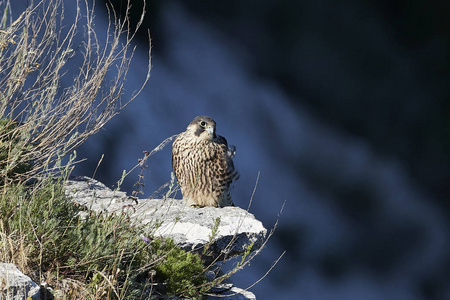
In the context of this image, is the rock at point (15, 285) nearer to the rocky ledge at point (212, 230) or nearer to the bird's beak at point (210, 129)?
the rocky ledge at point (212, 230)

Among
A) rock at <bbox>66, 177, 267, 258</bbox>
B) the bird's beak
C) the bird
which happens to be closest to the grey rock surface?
rock at <bbox>66, 177, 267, 258</bbox>

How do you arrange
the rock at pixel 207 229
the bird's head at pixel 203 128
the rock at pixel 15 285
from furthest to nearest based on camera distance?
the bird's head at pixel 203 128
the rock at pixel 207 229
the rock at pixel 15 285

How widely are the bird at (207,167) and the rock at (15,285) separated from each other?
2675mm

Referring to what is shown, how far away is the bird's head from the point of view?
585 centimetres

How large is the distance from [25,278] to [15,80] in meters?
1.71

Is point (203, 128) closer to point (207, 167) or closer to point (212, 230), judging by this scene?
point (207, 167)

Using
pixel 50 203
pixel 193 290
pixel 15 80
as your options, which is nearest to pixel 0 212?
pixel 50 203

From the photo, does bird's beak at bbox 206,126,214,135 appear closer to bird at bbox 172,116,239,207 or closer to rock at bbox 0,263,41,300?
bird at bbox 172,116,239,207

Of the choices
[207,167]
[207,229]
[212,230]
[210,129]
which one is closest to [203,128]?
[210,129]

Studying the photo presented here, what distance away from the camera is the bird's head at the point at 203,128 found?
19.2 ft

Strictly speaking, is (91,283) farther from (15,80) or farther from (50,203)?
(15,80)

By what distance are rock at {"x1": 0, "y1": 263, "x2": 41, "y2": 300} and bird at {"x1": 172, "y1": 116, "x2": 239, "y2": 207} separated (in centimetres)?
267

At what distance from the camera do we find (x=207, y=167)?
5957 mm

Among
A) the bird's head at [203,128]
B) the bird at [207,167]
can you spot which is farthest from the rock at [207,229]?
the bird's head at [203,128]
